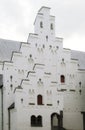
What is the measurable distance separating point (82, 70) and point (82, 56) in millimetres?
6694

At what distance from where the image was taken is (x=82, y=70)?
168ft

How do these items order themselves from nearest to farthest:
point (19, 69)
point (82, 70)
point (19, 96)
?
point (19, 96) → point (19, 69) → point (82, 70)

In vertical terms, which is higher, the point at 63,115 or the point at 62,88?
the point at 62,88

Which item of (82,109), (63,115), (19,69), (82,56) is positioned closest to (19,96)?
(19,69)

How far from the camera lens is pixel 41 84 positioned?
46.2 meters

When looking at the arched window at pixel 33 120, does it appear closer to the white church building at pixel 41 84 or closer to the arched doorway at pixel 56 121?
the white church building at pixel 41 84

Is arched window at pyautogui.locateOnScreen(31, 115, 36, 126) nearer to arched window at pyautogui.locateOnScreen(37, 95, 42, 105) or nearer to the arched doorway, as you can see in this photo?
arched window at pyautogui.locateOnScreen(37, 95, 42, 105)

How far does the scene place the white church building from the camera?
44875 mm

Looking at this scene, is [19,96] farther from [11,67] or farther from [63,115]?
[63,115]

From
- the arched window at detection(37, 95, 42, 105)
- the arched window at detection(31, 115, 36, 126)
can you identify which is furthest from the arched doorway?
the arched window at detection(31, 115, 36, 126)

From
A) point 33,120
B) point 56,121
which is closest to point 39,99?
point 33,120

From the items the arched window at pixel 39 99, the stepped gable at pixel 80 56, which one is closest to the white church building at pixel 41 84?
the arched window at pixel 39 99

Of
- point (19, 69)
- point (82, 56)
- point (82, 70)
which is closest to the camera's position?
point (19, 69)

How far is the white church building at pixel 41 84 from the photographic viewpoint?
44.9 m
